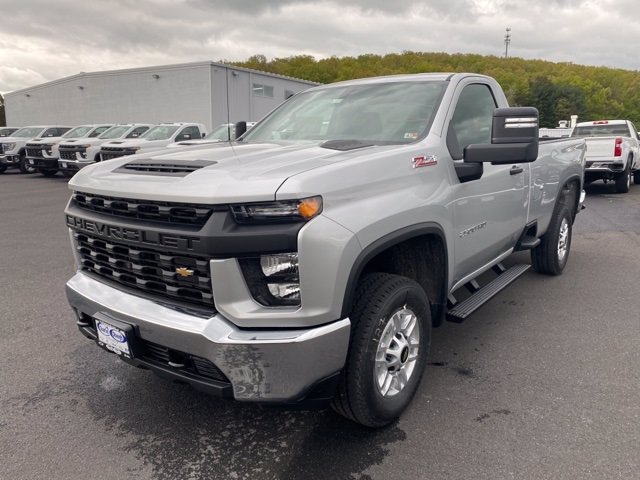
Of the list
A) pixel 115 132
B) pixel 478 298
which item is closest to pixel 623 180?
pixel 478 298

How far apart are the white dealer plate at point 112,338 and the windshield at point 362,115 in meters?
1.72

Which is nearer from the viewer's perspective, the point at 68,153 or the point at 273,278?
the point at 273,278

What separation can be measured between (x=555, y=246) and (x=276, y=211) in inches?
162

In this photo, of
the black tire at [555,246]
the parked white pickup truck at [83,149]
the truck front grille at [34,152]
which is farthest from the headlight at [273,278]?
the truck front grille at [34,152]

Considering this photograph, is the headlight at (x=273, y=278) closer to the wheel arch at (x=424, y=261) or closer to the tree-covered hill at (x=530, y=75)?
the wheel arch at (x=424, y=261)

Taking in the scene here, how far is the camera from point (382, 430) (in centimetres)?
274

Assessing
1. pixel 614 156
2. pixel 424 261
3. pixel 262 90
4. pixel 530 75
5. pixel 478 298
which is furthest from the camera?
pixel 530 75

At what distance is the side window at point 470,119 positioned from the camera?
10.9 ft

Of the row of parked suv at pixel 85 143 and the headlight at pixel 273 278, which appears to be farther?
the row of parked suv at pixel 85 143

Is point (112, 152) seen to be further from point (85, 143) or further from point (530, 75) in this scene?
point (530, 75)

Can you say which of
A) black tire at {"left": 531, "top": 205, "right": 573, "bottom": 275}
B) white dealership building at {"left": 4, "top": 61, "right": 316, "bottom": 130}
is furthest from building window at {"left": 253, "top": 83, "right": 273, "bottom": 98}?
black tire at {"left": 531, "top": 205, "right": 573, "bottom": 275}

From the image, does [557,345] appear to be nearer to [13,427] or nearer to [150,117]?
[13,427]

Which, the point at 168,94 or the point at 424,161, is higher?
the point at 168,94

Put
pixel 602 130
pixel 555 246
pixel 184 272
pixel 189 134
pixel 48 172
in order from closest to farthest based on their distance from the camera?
pixel 184 272 < pixel 555 246 < pixel 602 130 < pixel 189 134 < pixel 48 172
